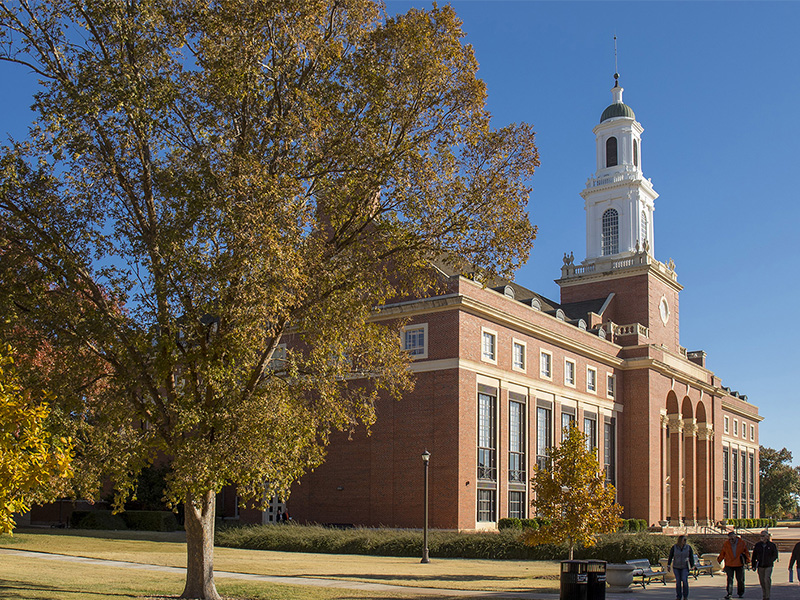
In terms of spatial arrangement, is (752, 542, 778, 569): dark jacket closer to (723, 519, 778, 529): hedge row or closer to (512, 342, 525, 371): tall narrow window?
(512, 342, 525, 371): tall narrow window

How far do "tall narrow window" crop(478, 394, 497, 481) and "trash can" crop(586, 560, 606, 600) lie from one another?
2494cm

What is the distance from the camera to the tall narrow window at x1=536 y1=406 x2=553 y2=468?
154 ft

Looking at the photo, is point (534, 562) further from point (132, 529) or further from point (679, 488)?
point (679, 488)

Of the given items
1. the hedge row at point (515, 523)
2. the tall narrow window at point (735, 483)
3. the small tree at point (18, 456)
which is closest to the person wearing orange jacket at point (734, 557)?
the small tree at point (18, 456)

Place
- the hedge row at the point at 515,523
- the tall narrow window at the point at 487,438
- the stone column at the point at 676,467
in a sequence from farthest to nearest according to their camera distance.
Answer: the stone column at the point at 676,467
the tall narrow window at the point at 487,438
the hedge row at the point at 515,523

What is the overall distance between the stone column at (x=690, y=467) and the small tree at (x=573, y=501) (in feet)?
138

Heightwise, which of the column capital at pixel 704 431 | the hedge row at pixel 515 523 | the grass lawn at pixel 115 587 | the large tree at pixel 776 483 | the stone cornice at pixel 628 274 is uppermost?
the stone cornice at pixel 628 274

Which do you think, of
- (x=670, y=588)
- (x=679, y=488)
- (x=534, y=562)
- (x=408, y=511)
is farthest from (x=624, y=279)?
(x=670, y=588)

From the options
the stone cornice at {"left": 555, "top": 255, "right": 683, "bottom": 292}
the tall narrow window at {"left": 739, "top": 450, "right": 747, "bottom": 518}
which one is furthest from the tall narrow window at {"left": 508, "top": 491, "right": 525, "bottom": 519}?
the tall narrow window at {"left": 739, "top": 450, "right": 747, "bottom": 518}

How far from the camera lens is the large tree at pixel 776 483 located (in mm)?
109250

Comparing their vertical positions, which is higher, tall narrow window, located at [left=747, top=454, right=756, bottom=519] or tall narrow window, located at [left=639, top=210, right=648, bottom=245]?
tall narrow window, located at [left=639, top=210, right=648, bottom=245]

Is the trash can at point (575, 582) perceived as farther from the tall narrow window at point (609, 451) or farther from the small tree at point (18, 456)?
the tall narrow window at point (609, 451)

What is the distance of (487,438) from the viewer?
4284 cm

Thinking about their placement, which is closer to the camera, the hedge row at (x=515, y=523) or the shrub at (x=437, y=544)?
the shrub at (x=437, y=544)
